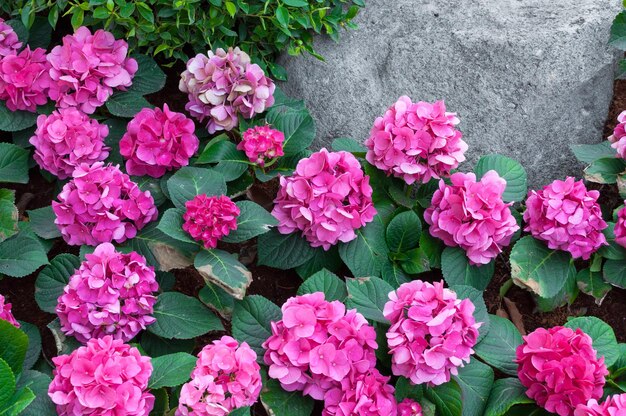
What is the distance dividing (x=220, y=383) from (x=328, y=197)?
766mm

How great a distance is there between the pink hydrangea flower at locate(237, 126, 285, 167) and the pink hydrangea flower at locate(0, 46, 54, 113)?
0.87m

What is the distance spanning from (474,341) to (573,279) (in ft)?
2.23

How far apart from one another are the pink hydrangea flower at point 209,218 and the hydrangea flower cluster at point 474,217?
2.38ft

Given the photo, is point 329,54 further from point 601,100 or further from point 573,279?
point 573,279

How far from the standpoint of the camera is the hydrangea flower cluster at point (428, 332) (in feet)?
7.22

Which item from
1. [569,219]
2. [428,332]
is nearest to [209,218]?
[428,332]

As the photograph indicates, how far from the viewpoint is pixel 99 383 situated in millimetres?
2043

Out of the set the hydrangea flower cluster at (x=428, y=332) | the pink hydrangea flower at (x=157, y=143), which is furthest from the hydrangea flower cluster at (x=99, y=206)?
the hydrangea flower cluster at (x=428, y=332)

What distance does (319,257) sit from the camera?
2785 mm

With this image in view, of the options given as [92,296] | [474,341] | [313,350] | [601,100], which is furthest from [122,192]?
[601,100]

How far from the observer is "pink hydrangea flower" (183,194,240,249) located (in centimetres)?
246

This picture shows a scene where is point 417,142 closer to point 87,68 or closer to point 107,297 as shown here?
point 107,297

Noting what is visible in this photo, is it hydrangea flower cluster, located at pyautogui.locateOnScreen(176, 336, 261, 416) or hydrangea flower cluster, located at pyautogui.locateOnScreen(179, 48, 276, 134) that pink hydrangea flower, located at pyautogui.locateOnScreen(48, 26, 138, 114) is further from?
hydrangea flower cluster, located at pyautogui.locateOnScreen(176, 336, 261, 416)

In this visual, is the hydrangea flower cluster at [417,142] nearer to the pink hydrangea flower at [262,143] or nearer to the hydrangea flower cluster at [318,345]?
the pink hydrangea flower at [262,143]
